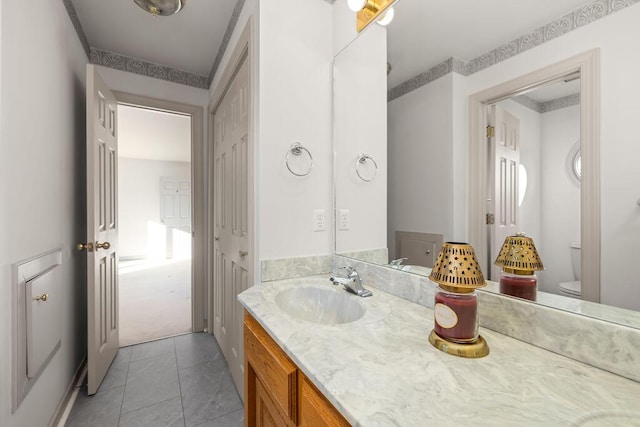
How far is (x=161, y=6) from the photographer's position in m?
1.61

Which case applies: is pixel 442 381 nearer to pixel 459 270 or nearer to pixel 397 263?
pixel 459 270

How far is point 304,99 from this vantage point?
4.64 ft

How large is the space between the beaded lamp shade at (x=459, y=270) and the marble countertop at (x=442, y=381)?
0.54 ft

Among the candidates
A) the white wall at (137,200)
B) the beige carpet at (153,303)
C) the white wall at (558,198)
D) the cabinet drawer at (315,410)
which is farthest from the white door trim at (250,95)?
the white wall at (137,200)

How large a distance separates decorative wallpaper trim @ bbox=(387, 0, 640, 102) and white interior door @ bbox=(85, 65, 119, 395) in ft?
6.39

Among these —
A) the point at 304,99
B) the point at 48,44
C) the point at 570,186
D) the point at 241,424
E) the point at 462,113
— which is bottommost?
the point at 241,424

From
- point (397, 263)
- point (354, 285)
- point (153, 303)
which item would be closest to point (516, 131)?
point (397, 263)

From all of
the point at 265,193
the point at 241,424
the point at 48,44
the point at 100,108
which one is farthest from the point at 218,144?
the point at 241,424

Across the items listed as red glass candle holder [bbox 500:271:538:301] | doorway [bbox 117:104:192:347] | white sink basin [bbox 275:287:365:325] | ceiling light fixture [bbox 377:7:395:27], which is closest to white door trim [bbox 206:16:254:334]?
white sink basin [bbox 275:287:365:325]

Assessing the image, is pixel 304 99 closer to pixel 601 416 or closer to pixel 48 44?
pixel 48 44

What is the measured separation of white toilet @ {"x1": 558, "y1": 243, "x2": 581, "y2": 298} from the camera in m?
0.67

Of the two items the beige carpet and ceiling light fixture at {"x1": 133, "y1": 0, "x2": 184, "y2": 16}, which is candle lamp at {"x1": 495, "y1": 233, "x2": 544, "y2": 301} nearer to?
ceiling light fixture at {"x1": 133, "y1": 0, "x2": 184, "y2": 16}

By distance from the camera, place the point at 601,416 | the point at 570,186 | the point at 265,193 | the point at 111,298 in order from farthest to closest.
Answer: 1. the point at 111,298
2. the point at 265,193
3. the point at 570,186
4. the point at 601,416

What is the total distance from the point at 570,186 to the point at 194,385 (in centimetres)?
216
